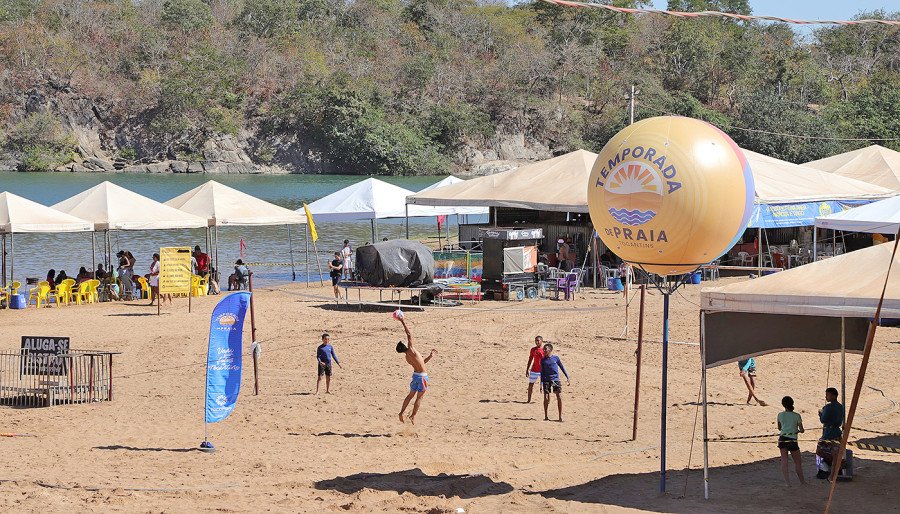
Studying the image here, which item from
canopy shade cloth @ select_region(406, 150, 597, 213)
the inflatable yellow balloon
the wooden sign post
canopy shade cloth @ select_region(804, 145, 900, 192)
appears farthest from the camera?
canopy shade cloth @ select_region(804, 145, 900, 192)

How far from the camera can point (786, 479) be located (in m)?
11.4

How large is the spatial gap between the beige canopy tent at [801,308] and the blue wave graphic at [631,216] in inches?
38.9

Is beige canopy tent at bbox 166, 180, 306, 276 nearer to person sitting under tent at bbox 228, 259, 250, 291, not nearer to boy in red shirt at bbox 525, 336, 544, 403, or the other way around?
person sitting under tent at bbox 228, 259, 250, 291

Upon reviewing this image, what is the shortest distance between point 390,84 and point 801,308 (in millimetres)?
88312

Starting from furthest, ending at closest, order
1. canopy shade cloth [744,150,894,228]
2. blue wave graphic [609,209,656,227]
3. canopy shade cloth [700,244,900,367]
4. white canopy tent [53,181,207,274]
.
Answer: canopy shade cloth [744,150,894,228] < white canopy tent [53,181,207,274] < blue wave graphic [609,209,656,227] < canopy shade cloth [700,244,900,367]

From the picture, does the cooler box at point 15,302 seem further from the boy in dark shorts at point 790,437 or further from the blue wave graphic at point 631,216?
the boy in dark shorts at point 790,437

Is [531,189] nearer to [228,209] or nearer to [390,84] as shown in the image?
[228,209]

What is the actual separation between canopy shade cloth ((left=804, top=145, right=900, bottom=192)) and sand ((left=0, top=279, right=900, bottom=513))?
14.4 metres

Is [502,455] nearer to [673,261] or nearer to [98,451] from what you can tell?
[673,261]

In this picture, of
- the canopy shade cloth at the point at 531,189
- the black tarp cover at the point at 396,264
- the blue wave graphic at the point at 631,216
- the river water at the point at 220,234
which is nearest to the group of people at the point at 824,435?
the blue wave graphic at the point at 631,216

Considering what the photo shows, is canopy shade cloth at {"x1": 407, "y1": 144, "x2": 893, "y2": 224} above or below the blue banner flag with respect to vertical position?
above

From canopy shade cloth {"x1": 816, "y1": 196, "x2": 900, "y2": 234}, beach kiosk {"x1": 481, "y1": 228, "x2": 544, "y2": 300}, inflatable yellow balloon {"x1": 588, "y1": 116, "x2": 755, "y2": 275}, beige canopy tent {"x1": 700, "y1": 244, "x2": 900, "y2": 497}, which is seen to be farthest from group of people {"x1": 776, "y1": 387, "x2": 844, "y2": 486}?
beach kiosk {"x1": 481, "y1": 228, "x2": 544, "y2": 300}

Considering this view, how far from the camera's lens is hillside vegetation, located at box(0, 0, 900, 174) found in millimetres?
87000

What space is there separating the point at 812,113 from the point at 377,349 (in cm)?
6949
